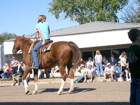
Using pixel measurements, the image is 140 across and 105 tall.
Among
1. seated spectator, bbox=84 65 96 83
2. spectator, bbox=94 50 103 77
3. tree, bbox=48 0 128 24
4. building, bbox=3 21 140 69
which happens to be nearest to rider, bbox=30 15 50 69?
seated spectator, bbox=84 65 96 83

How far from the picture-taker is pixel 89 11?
5406 centimetres

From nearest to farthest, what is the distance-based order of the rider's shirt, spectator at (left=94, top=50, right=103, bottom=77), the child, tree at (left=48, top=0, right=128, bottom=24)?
1. the child
2. the rider's shirt
3. spectator at (left=94, top=50, right=103, bottom=77)
4. tree at (left=48, top=0, right=128, bottom=24)

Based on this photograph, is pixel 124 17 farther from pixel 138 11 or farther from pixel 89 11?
pixel 89 11

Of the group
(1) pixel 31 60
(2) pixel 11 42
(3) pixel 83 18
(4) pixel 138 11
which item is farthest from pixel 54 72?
(4) pixel 138 11

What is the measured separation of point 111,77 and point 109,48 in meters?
5.82

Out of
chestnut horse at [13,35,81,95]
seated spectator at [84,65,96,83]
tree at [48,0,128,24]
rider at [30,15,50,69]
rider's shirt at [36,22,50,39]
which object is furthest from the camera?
tree at [48,0,128,24]

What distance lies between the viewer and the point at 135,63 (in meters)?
5.48

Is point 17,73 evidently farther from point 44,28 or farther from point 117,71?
point 44,28

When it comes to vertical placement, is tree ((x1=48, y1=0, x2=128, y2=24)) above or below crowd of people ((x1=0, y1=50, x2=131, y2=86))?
above

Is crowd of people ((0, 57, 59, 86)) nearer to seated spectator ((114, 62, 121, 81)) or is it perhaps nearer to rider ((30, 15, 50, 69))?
seated spectator ((114, 62, 121, 81))

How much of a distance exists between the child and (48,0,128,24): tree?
46.4m

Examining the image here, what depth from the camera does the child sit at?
543cm

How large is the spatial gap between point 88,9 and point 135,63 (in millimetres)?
49410

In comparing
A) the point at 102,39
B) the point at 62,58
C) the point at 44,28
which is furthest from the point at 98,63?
the point at 62,58
